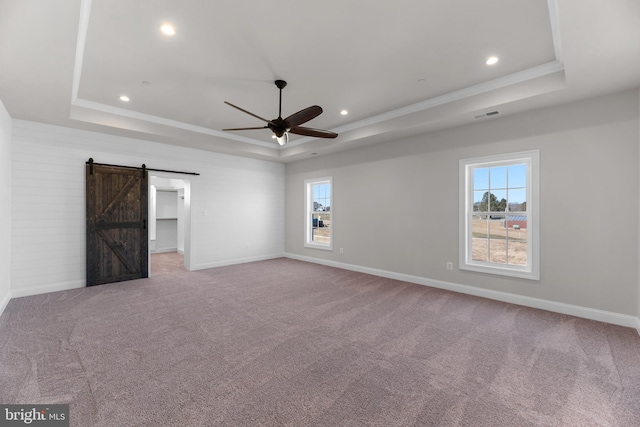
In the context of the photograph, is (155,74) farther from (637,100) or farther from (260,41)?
(637,100)

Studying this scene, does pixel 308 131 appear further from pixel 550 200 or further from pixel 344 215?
pixel 550 200

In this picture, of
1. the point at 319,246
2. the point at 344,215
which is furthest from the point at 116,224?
the point at 344,215

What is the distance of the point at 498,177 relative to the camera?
4344 mm

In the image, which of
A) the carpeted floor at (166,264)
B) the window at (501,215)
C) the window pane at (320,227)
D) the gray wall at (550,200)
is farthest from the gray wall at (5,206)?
A: the window at (501,215)

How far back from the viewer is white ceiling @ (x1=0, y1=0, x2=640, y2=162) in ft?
7.56

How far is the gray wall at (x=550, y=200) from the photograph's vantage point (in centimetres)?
330

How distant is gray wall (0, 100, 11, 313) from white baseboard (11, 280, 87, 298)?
6.7 inches

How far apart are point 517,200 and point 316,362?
377 centimetres

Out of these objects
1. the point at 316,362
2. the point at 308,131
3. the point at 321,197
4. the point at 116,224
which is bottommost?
the point at 316,362

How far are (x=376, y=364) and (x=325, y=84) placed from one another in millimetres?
3402

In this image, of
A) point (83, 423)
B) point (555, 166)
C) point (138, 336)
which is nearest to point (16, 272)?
point (138, 336)

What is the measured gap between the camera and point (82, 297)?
167 inches

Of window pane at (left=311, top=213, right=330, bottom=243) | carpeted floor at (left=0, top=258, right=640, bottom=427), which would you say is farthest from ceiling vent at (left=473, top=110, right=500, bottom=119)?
window pane at (left=311, top=213, right=330, bottom=243)

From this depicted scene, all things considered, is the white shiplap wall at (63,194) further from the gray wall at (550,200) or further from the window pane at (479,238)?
the window pane at (479,238)
